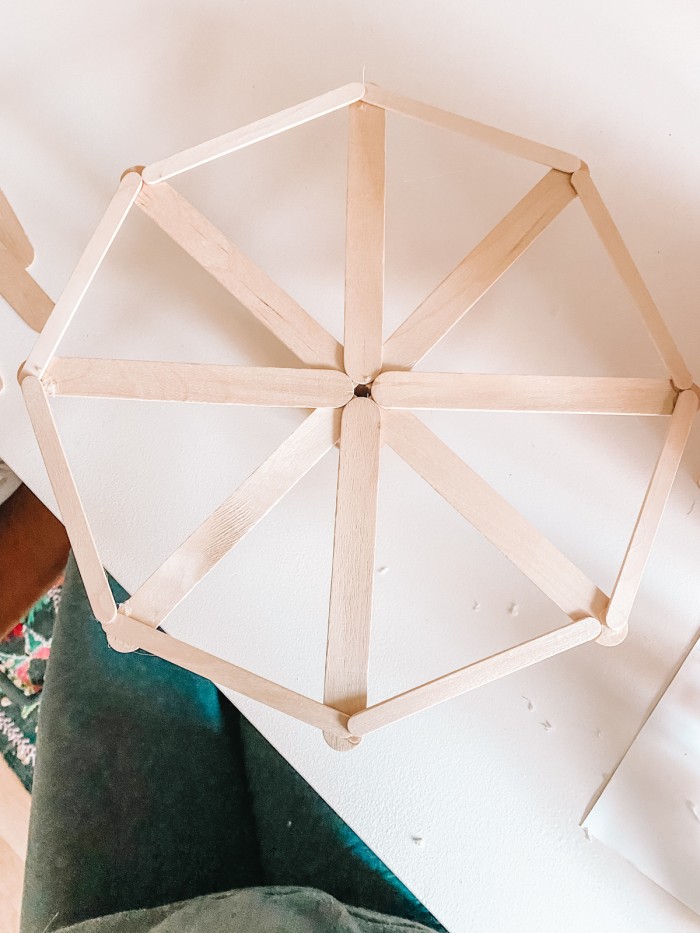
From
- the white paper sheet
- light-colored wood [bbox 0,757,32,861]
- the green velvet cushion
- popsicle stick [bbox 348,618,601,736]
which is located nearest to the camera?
popsicle stick [bbox 348,618,601,736]

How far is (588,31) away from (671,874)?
0.79 metres

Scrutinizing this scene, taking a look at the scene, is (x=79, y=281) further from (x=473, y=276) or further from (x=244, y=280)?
(x=473, y=276)

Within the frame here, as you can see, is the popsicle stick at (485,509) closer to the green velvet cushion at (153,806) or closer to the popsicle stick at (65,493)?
the popsicle stick at (65,493)

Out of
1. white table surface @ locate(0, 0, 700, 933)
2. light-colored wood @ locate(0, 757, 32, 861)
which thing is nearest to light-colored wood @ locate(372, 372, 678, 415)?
white table surface @ locate(0, 0, 700, 933)

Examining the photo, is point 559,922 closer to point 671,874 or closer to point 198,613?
point 671,874

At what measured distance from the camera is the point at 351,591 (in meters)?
0.53

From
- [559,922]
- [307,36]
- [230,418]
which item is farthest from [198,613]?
[307,36]

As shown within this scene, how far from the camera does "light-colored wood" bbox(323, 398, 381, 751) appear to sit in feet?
1.73

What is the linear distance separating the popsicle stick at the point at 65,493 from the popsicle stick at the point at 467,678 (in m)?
0.21

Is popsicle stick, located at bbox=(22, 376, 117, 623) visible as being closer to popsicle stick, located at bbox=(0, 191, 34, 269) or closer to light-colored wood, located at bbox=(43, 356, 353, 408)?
light-colored wood, located at bbox=(43, 356, 353, 408)

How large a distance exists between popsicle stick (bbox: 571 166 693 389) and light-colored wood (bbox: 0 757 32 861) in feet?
3.78

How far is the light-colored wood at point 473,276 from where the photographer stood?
56cm

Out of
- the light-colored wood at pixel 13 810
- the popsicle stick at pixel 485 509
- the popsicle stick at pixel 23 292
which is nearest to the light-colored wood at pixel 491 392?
the popsicle stick at pixel 485 509

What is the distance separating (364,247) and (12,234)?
40 centimetres
